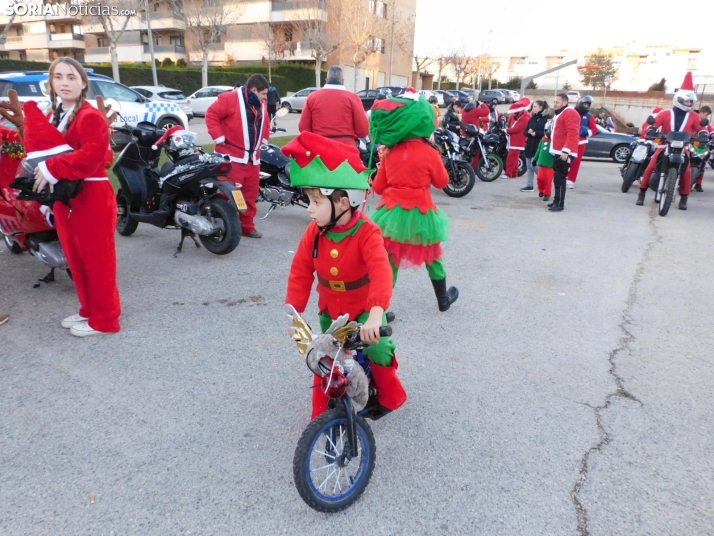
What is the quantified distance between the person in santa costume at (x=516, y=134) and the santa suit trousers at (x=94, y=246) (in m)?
9.43

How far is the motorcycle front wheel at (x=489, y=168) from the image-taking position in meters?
11.7

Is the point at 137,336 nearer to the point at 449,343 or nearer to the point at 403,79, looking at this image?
the point at 449,343

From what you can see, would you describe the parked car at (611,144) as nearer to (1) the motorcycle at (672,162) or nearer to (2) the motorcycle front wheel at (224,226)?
(1) the motorcycle at (672,162)

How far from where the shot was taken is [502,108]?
37.5 meters

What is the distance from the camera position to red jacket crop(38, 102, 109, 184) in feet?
11.1

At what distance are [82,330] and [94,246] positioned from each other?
0.63 meters

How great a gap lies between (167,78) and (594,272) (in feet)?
118

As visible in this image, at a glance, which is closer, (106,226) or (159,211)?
(106,226)

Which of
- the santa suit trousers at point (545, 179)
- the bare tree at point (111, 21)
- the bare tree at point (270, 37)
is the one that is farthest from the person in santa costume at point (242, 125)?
the bare tree at point (270, 37)

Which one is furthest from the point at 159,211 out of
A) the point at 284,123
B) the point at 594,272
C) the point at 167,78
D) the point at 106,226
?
the point at 167,78

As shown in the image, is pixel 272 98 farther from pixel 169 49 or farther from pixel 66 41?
pixel 66 41

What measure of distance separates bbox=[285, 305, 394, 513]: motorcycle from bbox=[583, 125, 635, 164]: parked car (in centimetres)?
1610

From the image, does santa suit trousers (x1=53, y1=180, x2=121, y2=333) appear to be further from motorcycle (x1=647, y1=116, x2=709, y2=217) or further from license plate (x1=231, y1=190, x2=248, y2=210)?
motorcycle (x1=647, y1=116, x2=709, y2=217)

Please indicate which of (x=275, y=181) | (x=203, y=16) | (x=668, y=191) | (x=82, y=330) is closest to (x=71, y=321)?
(x=82, y=330)
